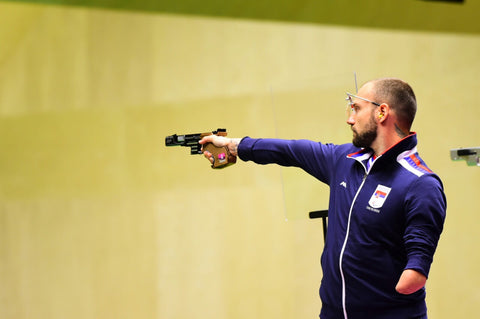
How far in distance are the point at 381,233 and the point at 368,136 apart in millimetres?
347

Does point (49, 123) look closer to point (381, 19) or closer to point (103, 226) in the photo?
point (103, 226)

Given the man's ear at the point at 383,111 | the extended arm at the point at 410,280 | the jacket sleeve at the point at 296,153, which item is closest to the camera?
the extended arm at the point at 410,280

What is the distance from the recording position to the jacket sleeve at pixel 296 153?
199cm

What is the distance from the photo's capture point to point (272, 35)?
11.5 ft

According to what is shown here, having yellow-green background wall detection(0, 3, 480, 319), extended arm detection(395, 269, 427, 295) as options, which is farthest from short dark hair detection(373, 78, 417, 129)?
yellow-green background wall detection(0, 3, 480, 319)

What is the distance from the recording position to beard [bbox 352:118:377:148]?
179 cm

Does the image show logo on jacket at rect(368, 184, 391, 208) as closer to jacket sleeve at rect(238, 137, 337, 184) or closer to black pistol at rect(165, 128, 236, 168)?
jacket sleeve at rect(238, 137, 337, 184)

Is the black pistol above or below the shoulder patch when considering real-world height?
above

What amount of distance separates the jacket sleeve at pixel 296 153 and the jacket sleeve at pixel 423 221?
0.43 meters

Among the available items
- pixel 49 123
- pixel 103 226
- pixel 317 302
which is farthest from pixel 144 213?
pixel 317 302

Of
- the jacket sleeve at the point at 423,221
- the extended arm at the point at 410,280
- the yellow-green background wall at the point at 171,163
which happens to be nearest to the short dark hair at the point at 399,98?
the jacket sleeve at the point at 423,221

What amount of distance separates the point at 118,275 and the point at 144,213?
1.49 feet

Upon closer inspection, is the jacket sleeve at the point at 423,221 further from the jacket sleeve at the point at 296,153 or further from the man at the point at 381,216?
the jacket sleeve at the point at 296,153

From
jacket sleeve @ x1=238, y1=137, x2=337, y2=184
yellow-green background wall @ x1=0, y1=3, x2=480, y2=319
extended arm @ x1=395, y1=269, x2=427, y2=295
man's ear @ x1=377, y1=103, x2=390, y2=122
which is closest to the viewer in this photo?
extended arm @ x1=395, y1=269, x2=427, y2=295
